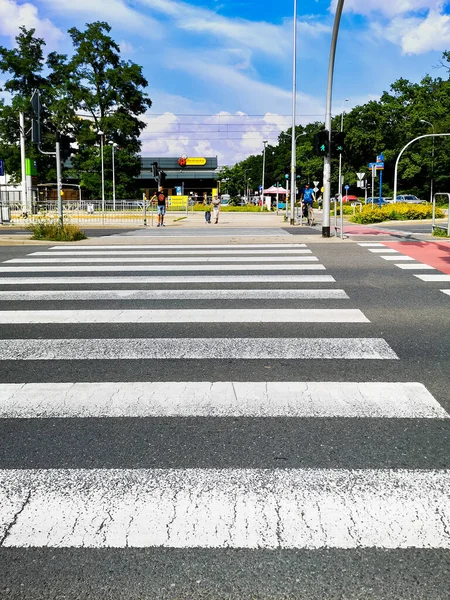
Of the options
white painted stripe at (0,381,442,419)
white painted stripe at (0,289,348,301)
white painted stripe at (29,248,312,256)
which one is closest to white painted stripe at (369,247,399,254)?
white painted stripe at (29,248,312,256)

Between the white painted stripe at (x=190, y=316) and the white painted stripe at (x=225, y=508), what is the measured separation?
13.5 feet

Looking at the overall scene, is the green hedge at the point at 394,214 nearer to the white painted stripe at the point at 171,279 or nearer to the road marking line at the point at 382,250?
the road marking line at the point at 382,250

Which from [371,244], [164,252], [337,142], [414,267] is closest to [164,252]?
[164,252]

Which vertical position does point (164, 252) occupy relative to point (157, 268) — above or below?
above

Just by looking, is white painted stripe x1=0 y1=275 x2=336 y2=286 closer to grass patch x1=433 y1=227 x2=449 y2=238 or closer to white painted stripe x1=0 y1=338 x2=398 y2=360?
white painted stripe x1=0 y1=338 x2=398 y2=360

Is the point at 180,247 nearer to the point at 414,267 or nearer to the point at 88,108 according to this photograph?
the point at 414,267

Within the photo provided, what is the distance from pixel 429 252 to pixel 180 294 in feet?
25.3

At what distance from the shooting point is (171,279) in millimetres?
10758

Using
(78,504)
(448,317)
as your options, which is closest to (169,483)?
(78,504)

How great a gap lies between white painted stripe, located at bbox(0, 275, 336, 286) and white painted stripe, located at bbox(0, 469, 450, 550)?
7.13 metres

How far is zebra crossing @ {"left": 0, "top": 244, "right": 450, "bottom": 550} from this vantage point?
9.29ft

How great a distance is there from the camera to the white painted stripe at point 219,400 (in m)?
4.35

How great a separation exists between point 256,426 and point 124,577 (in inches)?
68.6

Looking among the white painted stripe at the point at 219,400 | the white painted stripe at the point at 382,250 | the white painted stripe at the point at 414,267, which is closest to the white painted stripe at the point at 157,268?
the white painted stripe at the point at 414,267
